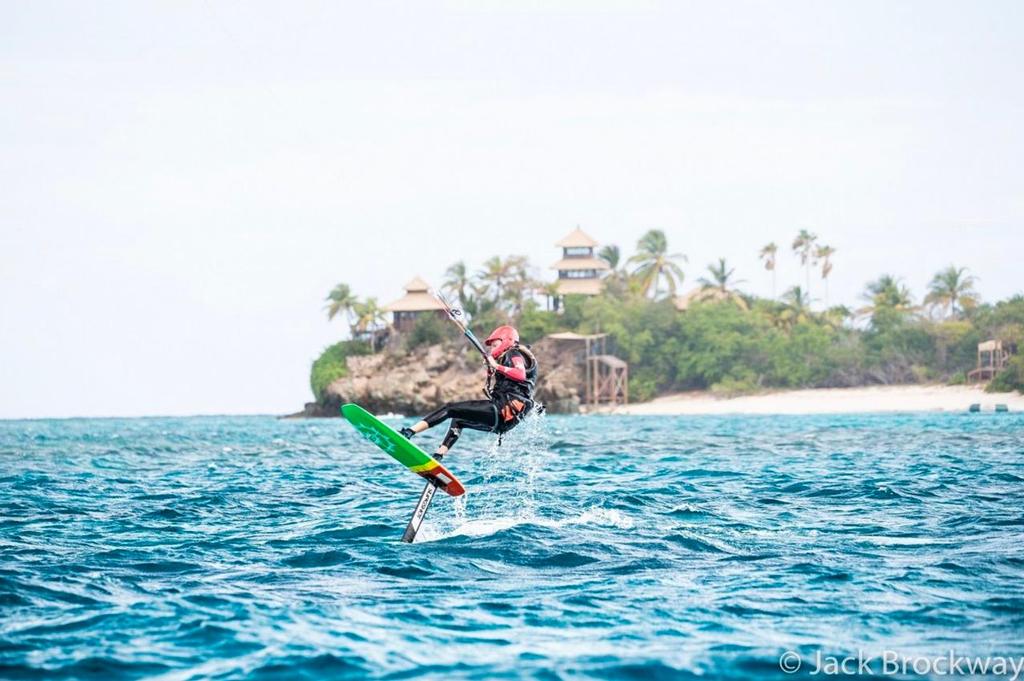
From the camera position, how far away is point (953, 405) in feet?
300

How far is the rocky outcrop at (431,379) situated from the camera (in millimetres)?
104812

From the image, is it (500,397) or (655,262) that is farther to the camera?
(655,262)

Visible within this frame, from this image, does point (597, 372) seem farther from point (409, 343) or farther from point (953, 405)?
point (953, 405)

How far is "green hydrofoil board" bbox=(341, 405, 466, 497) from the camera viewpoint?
1572cm

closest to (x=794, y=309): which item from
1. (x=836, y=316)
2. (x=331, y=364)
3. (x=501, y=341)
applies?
(x=836, y=316)

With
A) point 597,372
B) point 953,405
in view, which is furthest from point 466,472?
point 597,372

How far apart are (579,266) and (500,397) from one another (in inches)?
4138

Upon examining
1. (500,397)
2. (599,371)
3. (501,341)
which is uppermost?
(501,341)

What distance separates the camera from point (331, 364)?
118 m

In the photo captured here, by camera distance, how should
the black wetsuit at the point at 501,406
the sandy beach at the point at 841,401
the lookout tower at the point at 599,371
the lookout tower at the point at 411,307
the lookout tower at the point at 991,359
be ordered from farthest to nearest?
the lookout tower at the point at 411,307
the lookout tower at the point at 599,371
the lookout tower at the point at 991,359
the sandy beach at the point at 841,401
the black wetsuit at the point at 501,406

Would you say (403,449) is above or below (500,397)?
below

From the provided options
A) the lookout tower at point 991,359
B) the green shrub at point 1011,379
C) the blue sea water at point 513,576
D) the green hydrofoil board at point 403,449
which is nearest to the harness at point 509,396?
the green hydrofoil board at point 403,449

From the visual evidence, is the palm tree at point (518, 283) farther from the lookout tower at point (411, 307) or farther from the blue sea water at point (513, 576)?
the blue sea water at point (513, 576)

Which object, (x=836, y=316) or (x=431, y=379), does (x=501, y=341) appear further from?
(x=836, y=316)
